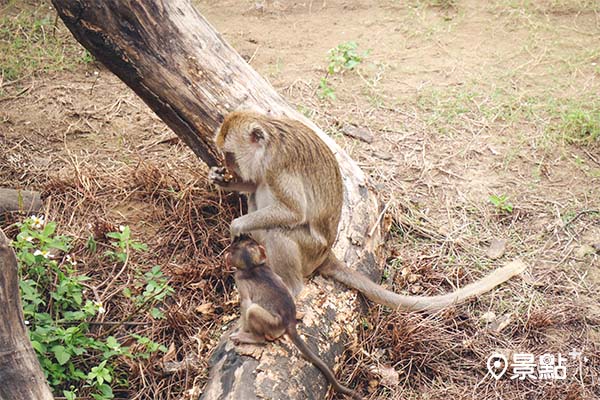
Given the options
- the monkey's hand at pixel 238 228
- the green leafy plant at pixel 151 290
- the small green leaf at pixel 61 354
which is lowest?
the green leafy plant at pixel 151 290

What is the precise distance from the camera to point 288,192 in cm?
473

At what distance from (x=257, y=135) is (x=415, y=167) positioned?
2.53 meters

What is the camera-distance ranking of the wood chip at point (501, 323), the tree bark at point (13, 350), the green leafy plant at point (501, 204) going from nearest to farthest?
the tree bark at point (13, 350) < the wood chip at point (501, 323) < the green leafy plant at point (501, 204)

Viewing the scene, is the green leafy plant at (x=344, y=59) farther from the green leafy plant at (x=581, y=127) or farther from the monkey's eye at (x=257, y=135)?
the monkey's eye at (x=257, y=135)

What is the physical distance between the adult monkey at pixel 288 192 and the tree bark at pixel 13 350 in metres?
1.61

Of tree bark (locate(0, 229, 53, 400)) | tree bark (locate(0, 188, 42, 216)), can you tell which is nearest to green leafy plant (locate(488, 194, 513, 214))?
tree bark (locate(0, 188, 42, 216))

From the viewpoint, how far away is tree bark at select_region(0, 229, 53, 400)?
3486 millimetres

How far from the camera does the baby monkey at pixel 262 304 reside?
421 centimetres

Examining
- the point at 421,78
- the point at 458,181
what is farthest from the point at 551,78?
the point at 458,181

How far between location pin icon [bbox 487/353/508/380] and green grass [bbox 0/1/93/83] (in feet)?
18.5

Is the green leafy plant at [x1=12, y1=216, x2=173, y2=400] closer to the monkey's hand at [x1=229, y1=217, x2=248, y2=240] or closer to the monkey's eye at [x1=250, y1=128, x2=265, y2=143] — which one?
the monkey's hand at [x1=229, y1=217, x2=248, y2=240]

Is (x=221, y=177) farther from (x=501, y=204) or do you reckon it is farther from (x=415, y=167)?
(x=501, y=204)

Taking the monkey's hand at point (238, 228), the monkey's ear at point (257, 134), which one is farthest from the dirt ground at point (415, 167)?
the monkey's ear at point (257, 134)

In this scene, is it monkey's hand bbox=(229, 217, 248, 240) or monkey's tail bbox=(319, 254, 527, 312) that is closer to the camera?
monkey's hand bbox=(229, 217, 248, 240)
